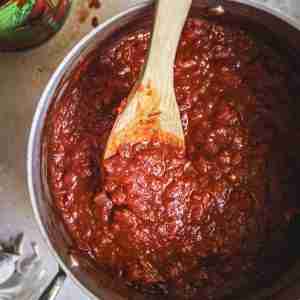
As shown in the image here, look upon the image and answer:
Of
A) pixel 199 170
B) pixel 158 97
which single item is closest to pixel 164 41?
pixel 158 97

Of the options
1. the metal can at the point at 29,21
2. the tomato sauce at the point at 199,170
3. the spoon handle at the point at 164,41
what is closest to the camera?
the spoon handle at the point at 164,41

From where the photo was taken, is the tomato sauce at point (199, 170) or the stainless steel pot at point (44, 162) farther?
the tomato sauce at point (199, 170)

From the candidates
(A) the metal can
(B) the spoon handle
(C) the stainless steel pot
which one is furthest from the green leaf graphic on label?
(B) the spoon handle

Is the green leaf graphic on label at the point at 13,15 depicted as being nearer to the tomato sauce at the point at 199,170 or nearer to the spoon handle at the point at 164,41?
the tomato sauce at the point at 199,170

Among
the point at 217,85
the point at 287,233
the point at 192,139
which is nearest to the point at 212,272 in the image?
the point at 287,233

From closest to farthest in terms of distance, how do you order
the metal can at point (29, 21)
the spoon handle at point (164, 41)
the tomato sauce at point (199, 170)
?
the spoon handle at point (164, 41) < the metal can at point (29, 21) < the tomato sauce at point (199, 170)

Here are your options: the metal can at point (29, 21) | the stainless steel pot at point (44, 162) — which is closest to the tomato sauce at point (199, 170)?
the stainless steel pot at point (44, 162)

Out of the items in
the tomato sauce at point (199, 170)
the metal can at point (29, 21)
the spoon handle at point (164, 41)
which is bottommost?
the tomato sauce at point (199, 170)
